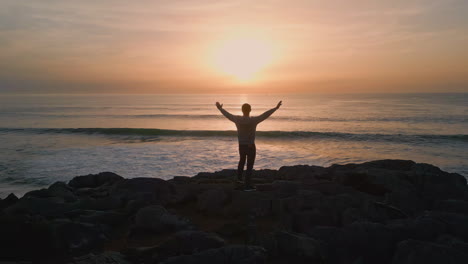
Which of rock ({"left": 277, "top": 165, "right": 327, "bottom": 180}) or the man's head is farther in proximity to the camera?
rock ({"left": 277, "top": 165, "right": 327, "bottom": 180})

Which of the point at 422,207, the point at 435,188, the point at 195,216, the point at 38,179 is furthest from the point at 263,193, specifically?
the point at 38,179

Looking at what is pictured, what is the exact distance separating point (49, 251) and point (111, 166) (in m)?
11.4

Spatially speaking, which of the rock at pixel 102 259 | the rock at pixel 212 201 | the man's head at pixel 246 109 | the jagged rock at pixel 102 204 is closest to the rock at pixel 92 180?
the jagged rock at pixel 102 204

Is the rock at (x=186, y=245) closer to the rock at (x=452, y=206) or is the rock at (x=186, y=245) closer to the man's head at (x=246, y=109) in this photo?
the man's head at (x=246, y=109)

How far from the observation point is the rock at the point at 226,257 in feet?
13.3

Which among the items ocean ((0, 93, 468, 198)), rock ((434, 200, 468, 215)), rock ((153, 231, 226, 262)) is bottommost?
ocean ((0, 93, 468, 198))

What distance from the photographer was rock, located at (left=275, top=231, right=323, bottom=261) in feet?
14.6

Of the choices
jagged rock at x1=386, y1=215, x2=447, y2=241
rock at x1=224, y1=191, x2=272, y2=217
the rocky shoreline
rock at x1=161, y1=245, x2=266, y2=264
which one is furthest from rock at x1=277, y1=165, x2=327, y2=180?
rock at x1=161, y1=245, x2=266, y2=264

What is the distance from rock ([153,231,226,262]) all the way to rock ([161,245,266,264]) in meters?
0.42

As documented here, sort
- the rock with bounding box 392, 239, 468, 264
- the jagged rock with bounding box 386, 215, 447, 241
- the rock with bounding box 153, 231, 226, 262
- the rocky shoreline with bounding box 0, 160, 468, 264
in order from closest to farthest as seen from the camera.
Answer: the rock with bounding box 392, 239, 468, 264 → the rocky shoreline with bounding box 0, 160, 468, 264 → the rock with bounding box 153, 231, 226, 262 → the jagged rock with bounding box 386, 215, 447, 241

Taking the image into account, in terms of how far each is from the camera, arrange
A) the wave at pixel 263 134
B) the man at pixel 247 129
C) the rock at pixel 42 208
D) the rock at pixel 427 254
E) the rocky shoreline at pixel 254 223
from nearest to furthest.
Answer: the rock at pixel 427 254 → the rocky shoreline at pixel 254 223 → the rock at pixel 42 208 → the man at pixel 247 129 → the wave at pixel 263 134

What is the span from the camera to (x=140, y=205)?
6.80m

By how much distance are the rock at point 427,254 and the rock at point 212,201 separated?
359cm

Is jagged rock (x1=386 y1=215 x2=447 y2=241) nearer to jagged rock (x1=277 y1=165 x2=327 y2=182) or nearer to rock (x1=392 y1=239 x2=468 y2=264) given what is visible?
rock (x1=392 y1=239 x2=468 y2=264)
